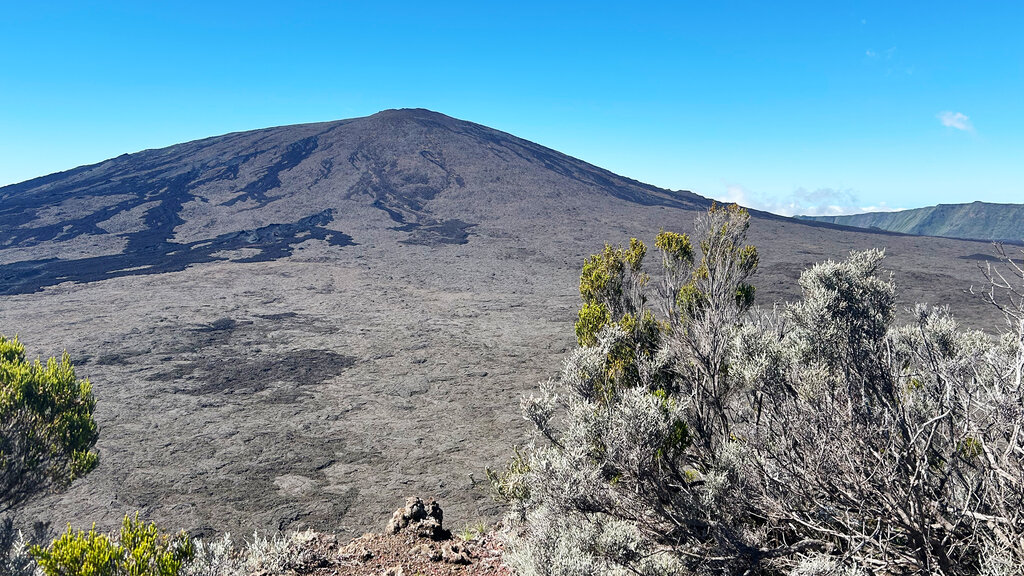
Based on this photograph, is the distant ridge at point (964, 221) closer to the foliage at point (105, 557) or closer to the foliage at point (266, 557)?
the foliage at point (266, 557)

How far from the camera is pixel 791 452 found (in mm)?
4664

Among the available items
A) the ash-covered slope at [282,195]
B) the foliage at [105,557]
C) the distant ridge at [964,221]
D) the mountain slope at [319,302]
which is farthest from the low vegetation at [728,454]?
the distant ridge at [964,221]

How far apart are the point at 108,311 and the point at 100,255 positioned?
18.5 meters

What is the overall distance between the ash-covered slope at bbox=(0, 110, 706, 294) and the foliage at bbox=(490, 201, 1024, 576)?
3239 centimetres

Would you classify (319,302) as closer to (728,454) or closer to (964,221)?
(728,454)

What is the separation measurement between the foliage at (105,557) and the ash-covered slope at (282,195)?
3173 cm

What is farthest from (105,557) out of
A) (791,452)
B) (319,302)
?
(319,302)

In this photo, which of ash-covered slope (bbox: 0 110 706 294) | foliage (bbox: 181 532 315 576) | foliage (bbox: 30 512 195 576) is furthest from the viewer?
ash-covered slope (bbox: 0 110 706 294)

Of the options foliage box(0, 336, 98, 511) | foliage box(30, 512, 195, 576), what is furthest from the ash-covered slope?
foliage box(30, 512, 195, 576)

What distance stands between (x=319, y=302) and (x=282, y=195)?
105ft

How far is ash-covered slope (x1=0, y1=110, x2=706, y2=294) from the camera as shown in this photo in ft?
119

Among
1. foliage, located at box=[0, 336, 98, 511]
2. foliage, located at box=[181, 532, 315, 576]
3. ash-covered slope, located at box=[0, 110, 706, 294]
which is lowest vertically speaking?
foliage, located at box=[181, 532, 315, 576]

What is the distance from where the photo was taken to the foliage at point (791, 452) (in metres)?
3.79

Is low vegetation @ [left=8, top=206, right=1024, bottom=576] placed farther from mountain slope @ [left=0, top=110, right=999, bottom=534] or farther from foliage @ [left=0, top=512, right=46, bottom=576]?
mountain slope @ [left=0, top=110, right=999, bottom=534]
